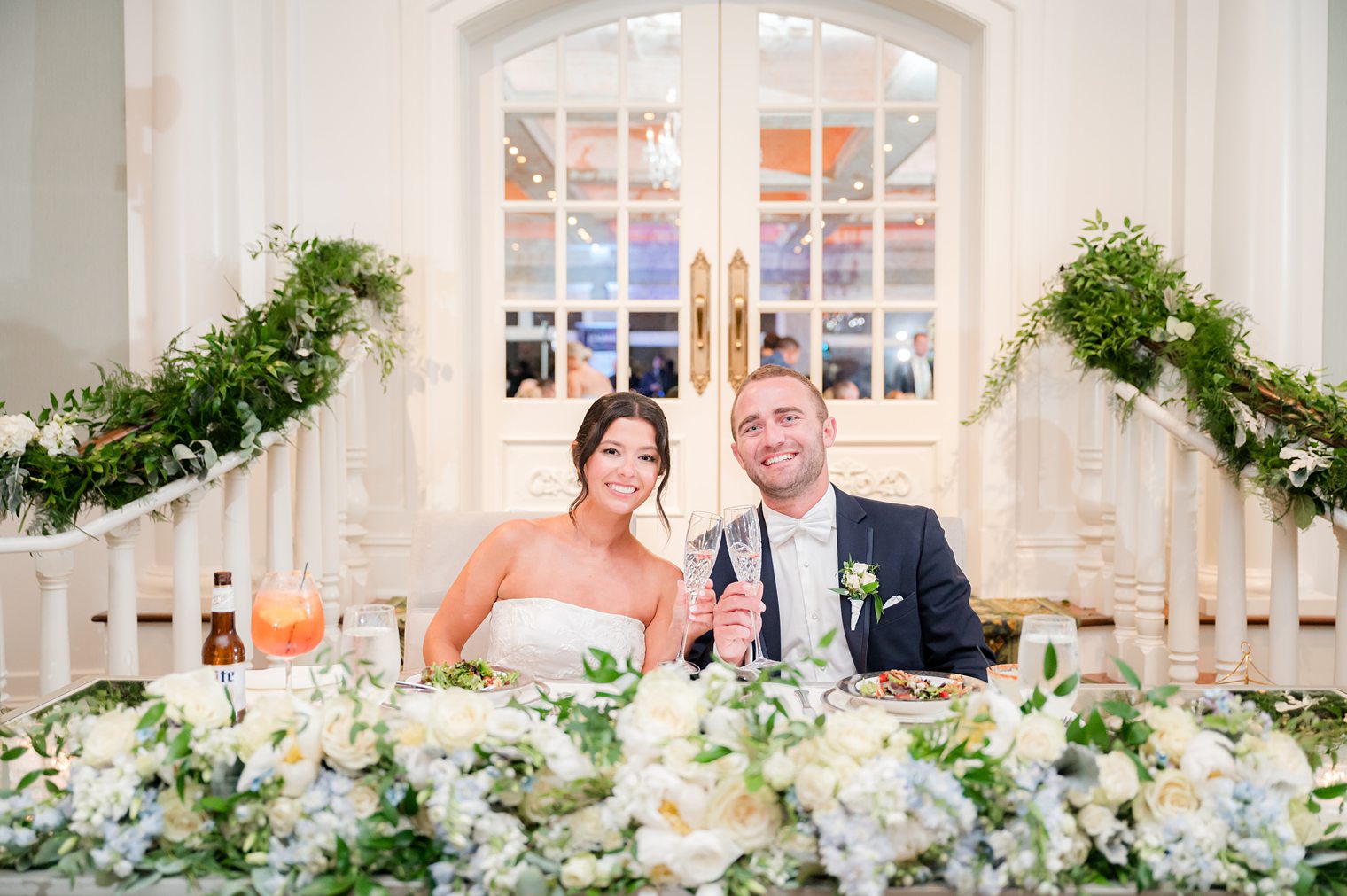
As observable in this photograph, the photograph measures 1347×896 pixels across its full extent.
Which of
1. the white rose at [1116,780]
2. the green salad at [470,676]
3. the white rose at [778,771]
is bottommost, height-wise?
the green salad at [470,676]

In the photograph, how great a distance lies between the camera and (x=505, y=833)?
102 cm

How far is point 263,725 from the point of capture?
1088 millimetres

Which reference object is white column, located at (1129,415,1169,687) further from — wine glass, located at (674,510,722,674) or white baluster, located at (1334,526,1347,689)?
wine glass, located at (674,510,722,674)

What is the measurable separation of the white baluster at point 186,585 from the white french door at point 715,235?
5.24 feet

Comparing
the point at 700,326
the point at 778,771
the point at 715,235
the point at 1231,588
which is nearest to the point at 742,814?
the point at 778,771

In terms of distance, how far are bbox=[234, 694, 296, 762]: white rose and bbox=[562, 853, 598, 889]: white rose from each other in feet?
1.02

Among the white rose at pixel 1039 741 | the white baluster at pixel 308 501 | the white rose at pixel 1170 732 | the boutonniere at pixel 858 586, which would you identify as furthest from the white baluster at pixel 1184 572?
the white baluster at pixel 308 501

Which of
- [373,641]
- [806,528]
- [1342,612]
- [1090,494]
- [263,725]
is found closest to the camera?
[263,725]

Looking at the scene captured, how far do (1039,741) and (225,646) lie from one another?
1174 millimetres

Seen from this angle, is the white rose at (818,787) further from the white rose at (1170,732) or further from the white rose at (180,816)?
the white rose at (180,816)

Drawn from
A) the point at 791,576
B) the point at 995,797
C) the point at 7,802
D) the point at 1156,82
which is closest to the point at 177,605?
the point at 791,576

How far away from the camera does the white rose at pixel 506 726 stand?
1.05 meters

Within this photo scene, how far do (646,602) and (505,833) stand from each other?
1.58 m

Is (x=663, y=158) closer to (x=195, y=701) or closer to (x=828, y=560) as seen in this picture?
(x=828, y=560)
